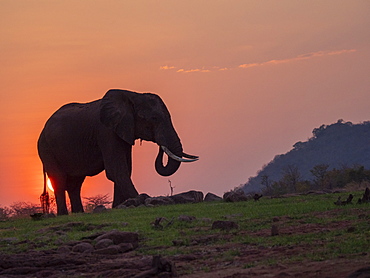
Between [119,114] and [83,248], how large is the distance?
543 inches

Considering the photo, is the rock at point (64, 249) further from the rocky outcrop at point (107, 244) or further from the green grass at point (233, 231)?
the green grass at point (233, 231)

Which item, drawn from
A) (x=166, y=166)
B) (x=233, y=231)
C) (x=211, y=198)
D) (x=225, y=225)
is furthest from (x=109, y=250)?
(x=166, y=166)

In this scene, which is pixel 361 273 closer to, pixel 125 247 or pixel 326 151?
pixel 125 247

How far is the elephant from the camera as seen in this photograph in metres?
26.4

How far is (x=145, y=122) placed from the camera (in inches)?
1051

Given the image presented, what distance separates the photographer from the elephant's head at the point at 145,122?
2630 cm

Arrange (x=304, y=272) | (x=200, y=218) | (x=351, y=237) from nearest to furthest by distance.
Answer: (x=304, y=272), (x=351, y=237), (x=200, y=218)

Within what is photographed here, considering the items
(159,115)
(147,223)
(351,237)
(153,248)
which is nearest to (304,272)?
(351,237)

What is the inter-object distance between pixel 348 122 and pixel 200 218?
102 m

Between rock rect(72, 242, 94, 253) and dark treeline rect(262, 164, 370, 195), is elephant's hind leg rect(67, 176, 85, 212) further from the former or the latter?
rock rect(72, 242, 94, 253)

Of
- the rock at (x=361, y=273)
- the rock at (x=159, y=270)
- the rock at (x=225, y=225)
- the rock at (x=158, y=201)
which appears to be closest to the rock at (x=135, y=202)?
the rock at (x=158, y=201)

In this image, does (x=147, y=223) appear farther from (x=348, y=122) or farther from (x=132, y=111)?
(x=348, y=122)

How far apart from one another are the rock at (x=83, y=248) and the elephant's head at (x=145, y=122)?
1309 centimetres

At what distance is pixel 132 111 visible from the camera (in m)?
26.9
